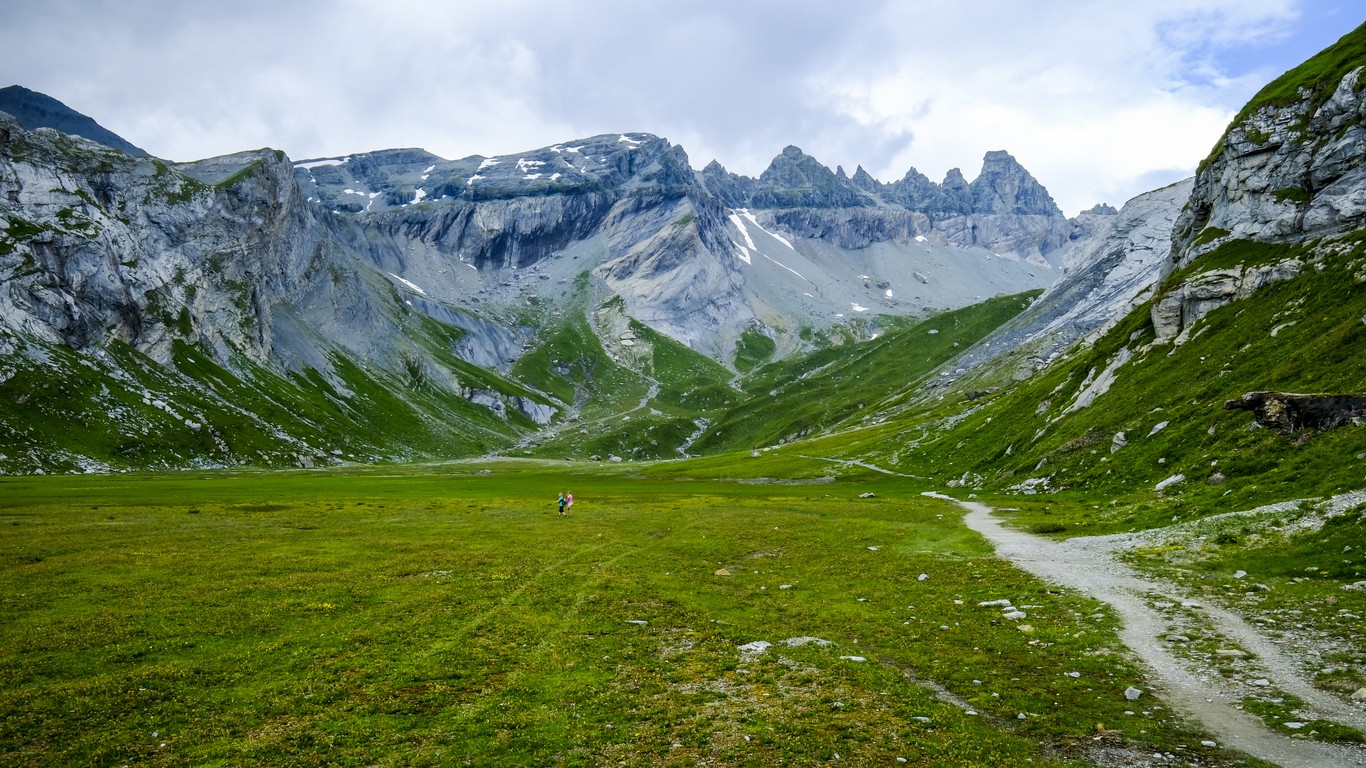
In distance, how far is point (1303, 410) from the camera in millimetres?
42312

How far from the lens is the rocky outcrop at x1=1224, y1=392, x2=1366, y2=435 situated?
39750mm

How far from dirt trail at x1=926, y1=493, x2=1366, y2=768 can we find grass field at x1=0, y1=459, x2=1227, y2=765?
980mm

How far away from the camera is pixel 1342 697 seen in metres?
16.1

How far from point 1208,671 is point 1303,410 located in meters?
34.1

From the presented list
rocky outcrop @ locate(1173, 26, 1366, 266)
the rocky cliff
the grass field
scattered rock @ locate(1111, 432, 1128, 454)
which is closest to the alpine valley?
the grass field

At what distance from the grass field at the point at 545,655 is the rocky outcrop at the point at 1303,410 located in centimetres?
2068

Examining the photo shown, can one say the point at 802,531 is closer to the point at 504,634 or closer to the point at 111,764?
the point at 504,634

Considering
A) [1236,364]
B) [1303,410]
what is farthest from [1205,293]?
[1303,410]

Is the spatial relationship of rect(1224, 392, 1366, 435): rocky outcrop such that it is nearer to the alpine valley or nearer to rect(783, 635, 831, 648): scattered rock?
the alpine valley

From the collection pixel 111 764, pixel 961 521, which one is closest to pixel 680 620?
pixel 111 764

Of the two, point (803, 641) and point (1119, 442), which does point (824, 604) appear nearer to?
point (803, 641)

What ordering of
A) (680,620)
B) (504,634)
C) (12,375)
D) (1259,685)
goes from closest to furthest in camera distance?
(1259,685)
(504,634)
(680,620)
(12,375)

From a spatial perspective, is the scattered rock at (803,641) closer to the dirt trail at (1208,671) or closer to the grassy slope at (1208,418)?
the dirt trail at (1208,671)

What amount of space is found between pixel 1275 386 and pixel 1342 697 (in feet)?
154
